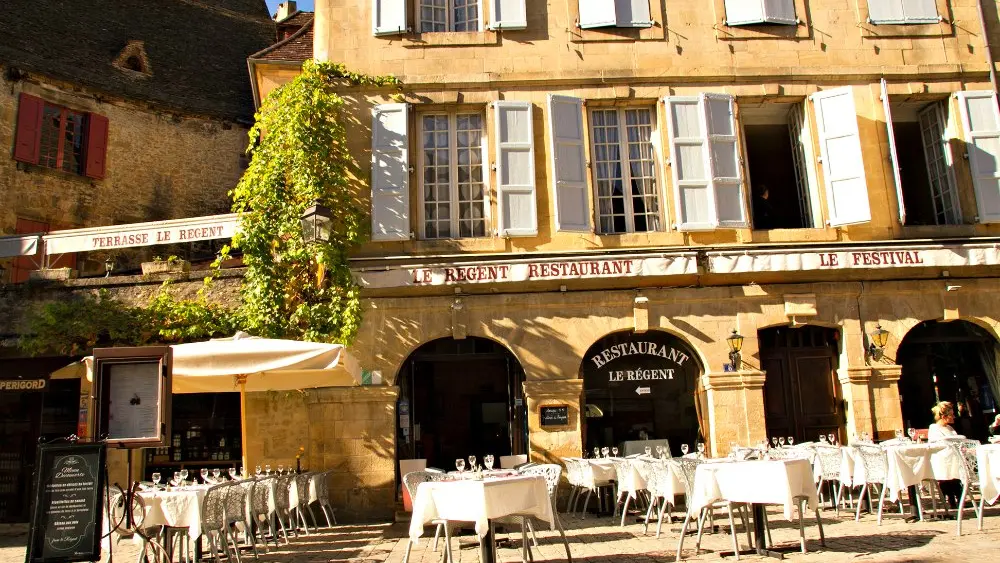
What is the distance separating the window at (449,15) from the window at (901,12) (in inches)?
208

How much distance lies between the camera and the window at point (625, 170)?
1073cm

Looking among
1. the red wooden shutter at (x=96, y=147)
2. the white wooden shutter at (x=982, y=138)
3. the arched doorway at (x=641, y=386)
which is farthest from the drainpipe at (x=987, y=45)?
the red wooden shutter at (x=96, y=147)

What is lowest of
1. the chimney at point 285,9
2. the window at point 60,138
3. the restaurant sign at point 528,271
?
the restaurant sign at point 528,271

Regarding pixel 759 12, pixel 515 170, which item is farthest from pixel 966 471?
pixel 759 12

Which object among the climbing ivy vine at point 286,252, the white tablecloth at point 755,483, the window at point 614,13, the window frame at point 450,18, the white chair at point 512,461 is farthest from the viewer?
the window frame at point 450,18

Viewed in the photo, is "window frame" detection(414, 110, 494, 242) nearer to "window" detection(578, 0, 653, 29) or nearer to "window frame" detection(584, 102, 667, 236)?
"window frame" detection(584, 102, 667, 236)

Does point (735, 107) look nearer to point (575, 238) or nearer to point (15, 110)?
point (575, 238)

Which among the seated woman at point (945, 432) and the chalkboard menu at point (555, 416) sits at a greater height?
the chalkboard menu at point (555, 416)

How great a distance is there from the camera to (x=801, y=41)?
1104cm

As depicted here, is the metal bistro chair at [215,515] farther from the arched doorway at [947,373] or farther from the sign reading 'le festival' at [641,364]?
the arched doorway at [947,373]

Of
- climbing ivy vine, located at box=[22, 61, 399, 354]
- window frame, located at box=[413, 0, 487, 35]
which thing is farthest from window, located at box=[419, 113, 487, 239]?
window frame, located at box=[413, 0, 487, 35]

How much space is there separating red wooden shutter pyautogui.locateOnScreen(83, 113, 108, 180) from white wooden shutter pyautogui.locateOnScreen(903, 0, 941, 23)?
14.4 metres

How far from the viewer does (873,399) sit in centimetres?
1018

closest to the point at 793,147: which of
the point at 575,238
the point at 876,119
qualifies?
the point at 876,119
